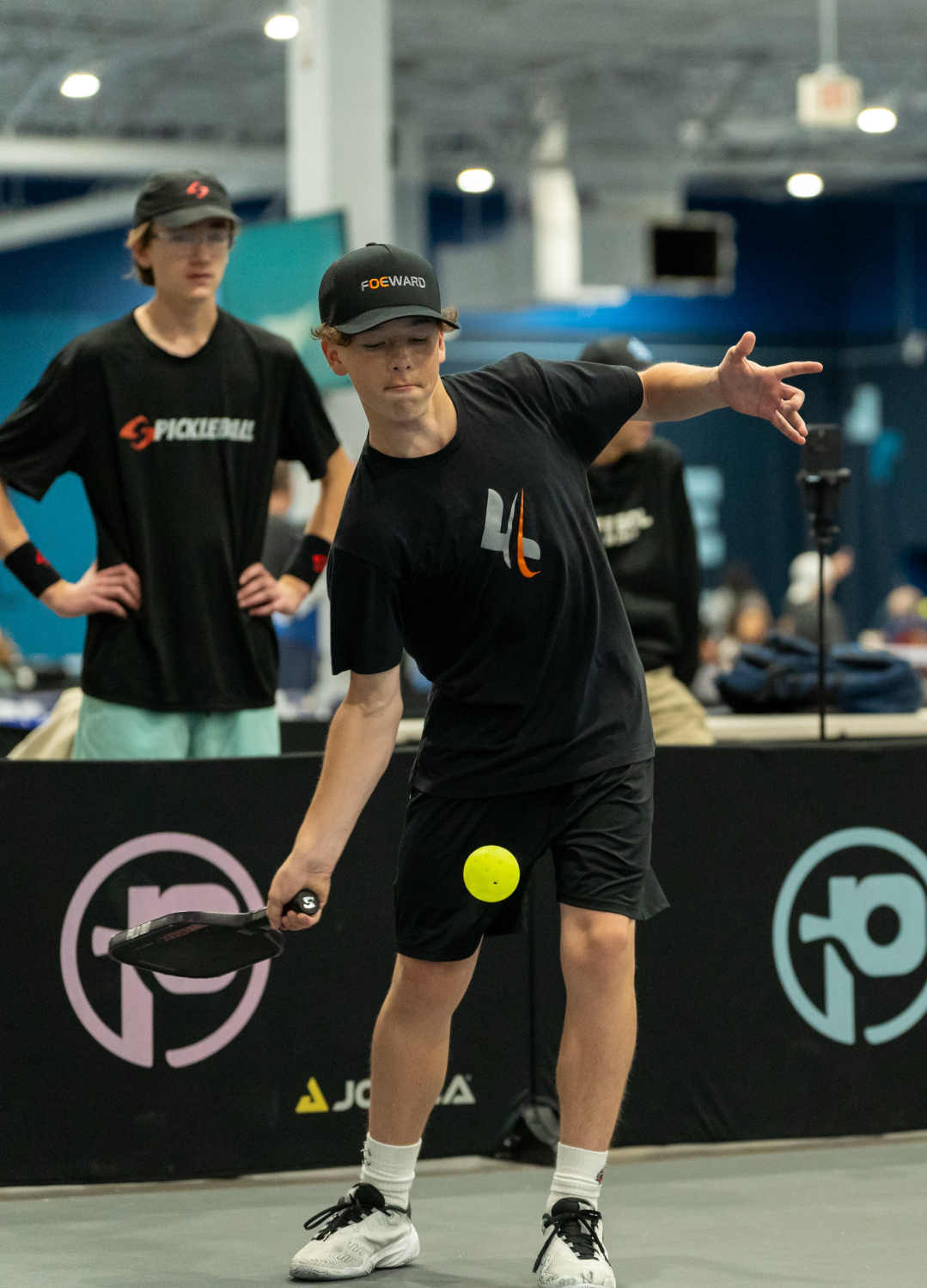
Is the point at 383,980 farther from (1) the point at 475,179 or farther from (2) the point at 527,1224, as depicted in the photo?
(1) the point at 475,179

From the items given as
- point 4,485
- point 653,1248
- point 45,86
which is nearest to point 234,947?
point 653,1248

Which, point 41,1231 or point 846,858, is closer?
point 41,1231

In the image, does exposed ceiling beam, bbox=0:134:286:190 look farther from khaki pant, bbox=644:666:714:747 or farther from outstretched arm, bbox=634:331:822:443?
outstretched arm, bbox=634:331:822:443

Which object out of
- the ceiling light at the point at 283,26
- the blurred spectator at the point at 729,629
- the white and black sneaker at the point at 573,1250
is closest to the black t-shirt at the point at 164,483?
the white and black sneaker at the point at 573,1250

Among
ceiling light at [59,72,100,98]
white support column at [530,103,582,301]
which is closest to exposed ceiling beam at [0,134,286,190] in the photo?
ceiling light at [59,72,100,98]

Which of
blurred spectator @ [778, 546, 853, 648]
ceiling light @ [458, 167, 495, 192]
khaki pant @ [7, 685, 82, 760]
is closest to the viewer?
khaki pant @ [7, 685, 82, 760]

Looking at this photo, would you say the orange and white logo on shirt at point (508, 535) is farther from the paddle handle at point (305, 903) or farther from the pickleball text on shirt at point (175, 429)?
the pickleball text on shirt at point (175, 429)

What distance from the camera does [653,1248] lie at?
3.26m

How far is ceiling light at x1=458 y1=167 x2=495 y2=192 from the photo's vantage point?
1794cm

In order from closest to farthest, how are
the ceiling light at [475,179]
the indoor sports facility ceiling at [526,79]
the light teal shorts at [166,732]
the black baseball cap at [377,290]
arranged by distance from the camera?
the black baseball cap at [377,290], the light teal shorts at [166,732], the indoor sports facility ceiling at [526,79], the ceiling light at [475,179]

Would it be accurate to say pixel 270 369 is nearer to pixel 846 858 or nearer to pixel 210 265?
pixel 210 265

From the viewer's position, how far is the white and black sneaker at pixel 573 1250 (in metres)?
2.93

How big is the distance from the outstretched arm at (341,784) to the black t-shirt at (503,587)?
6 centimetres

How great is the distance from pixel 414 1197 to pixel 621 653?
127 cm
